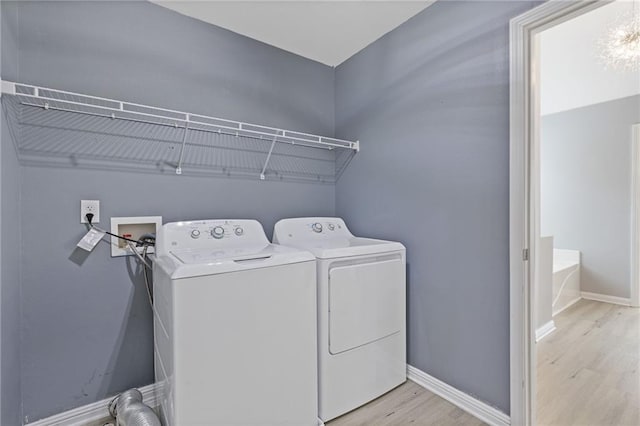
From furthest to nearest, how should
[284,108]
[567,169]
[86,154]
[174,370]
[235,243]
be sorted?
[567,169]
[284,108]
[235,243]
[86,154]
[174,370]

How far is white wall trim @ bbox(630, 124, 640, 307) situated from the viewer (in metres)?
3.20

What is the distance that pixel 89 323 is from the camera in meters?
1.51

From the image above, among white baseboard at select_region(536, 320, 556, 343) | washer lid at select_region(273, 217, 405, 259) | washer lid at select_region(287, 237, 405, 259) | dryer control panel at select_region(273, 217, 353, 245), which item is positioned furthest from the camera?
white baseboard at select_region(536, 320, 556, 343)

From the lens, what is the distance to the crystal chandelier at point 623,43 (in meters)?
2.01

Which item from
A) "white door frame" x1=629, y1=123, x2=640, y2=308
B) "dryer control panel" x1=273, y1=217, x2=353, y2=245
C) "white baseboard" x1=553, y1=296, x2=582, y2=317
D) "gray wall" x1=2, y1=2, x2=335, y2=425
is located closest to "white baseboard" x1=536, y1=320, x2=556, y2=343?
"white baseboard" x1=553, y1=296, x2=582, y2=317

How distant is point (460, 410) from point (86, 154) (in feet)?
7.86

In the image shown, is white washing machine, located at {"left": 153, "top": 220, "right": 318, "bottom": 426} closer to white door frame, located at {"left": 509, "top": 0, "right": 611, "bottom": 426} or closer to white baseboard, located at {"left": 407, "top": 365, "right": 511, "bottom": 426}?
white baseboard, located at {"left": 407, "top": 365, "right": 511, "bottom": 426}

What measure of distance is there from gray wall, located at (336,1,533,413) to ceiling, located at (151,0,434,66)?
0.37 feet

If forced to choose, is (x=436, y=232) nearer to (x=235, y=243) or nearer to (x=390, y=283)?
(x=390, y=283)

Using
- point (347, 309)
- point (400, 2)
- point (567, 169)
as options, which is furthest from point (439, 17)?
point (567, 169)

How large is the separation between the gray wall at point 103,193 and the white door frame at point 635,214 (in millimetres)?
4118

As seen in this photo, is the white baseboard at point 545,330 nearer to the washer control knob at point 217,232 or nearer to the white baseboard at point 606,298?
the white baseboard at point 606,298

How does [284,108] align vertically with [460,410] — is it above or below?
above

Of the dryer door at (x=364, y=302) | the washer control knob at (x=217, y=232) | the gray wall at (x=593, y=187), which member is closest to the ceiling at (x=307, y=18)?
the washer control knob at (x=217, y=232)
